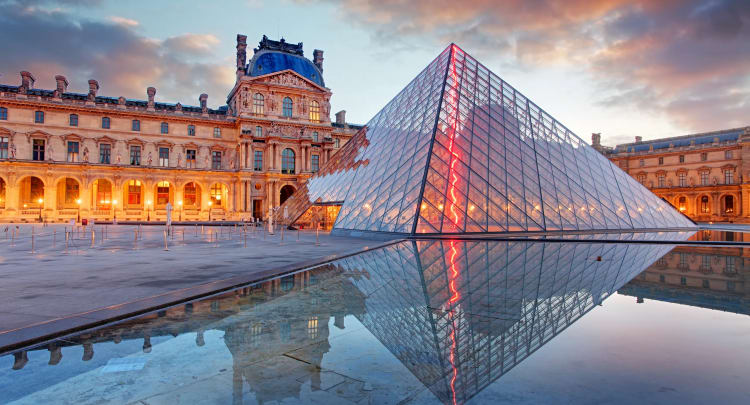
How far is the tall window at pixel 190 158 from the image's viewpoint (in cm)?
5353

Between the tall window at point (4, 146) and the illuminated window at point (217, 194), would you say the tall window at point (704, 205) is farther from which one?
the tall window at point (4, 146)

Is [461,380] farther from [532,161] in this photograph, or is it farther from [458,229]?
[532,161]

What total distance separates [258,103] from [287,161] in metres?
8.17

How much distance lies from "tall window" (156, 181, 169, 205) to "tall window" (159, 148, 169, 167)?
7.38 feet

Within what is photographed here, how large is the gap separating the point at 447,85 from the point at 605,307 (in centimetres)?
2309

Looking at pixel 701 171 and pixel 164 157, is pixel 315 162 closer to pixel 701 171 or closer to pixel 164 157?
pixel 164 157

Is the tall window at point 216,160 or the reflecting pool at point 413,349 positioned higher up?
the tall window at point 216,160

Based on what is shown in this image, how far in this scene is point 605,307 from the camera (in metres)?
6.07

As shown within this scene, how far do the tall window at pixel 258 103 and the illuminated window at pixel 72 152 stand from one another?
67.1 ft

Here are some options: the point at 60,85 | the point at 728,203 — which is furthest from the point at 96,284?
the point at 728,203

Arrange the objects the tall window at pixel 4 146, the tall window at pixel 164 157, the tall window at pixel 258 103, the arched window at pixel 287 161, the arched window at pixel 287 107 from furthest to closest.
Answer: the arched window at pixel 287 107
the arched window at pixel 287 161
the tall window at pixel 258 103
the tall window at pixel 164 157
the tall window at pixel 4 146

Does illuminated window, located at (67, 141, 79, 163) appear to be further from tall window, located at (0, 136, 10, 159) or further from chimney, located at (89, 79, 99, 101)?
chimney, located at (89, 79, 99, 101)

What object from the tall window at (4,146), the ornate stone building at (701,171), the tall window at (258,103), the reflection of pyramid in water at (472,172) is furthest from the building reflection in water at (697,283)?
the ornate stone building at (701,171)

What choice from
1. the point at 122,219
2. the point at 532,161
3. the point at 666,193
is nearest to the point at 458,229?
the point at 532,161
